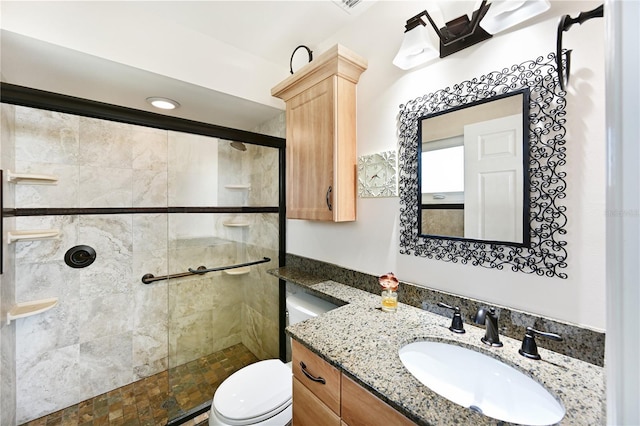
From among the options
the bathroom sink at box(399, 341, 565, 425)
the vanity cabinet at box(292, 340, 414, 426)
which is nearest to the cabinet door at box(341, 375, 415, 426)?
the vanity cabinet at box(292, 340, 414, 426)

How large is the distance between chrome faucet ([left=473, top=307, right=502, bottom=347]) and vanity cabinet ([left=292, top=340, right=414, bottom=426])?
1.55ft

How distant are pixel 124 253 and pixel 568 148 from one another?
104 inches

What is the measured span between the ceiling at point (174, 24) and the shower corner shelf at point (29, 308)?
4.42 ft

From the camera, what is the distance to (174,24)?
1.57 meters

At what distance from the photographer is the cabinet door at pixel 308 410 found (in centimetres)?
86

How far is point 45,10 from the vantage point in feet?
4.04

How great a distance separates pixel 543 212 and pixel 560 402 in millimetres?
575

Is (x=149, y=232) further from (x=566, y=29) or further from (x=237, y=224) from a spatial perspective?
(x=566, y=29)

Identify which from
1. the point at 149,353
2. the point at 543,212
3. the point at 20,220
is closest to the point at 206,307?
the point at 149,353

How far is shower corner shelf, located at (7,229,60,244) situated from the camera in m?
1.45

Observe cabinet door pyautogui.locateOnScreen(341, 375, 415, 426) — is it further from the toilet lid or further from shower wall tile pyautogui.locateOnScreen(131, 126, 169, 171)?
shower wall tile pyautogui.locateOnScreen(131, 126, 169, 171)

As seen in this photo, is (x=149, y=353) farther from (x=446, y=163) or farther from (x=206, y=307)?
(x=446, y=163)

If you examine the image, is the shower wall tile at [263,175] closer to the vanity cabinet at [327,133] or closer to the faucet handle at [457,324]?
the vanity cabinet at [327,133]

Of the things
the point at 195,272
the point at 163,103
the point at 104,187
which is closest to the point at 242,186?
the point at 195,272
